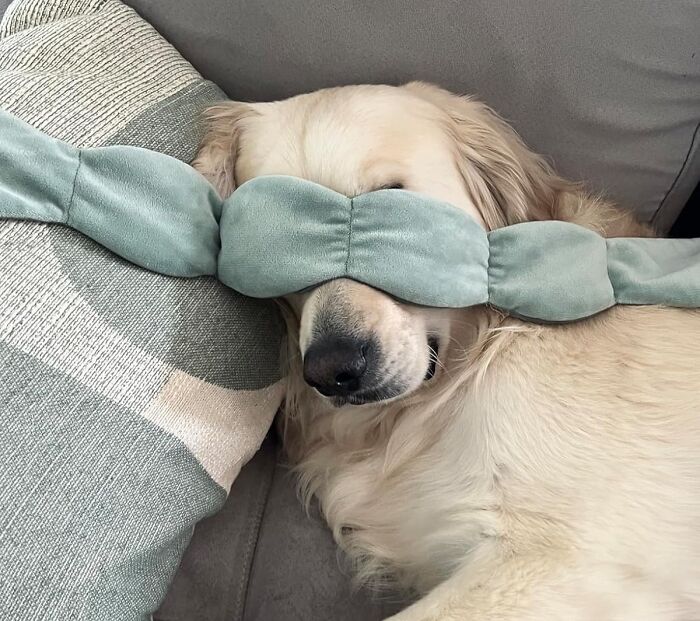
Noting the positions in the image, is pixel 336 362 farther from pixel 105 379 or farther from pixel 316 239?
pixel 105 379

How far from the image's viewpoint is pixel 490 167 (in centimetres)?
143

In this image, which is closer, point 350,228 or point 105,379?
point 105,379

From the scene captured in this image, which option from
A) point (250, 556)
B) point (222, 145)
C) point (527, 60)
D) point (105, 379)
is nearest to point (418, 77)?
point (527, 60)

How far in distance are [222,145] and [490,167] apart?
0.54 m

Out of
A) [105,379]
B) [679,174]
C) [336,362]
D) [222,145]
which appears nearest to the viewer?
[105,379]

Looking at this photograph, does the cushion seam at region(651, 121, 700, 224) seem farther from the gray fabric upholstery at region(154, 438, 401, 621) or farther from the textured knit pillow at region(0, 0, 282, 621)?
the gray fabric upholstery at region(154, 438, 401, 621)

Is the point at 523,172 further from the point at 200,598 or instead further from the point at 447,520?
the point at 200,598

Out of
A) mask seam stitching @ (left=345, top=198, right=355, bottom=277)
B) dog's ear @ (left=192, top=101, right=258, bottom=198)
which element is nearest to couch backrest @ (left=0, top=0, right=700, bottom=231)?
dog's ear @ (left=192, top=101, right=258, bottom=198)

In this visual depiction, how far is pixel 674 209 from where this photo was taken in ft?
5.32

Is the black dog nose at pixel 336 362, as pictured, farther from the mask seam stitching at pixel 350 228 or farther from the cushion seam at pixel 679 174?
the cushion seam at pixel 679 174

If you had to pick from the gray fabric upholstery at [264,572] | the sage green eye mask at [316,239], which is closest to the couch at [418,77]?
the gray fabric upholstery at [264,572]

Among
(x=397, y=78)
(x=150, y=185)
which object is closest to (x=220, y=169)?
(x=150, y=185)

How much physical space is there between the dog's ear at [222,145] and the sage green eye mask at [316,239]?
0.13m

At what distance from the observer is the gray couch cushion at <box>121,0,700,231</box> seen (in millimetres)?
1364
